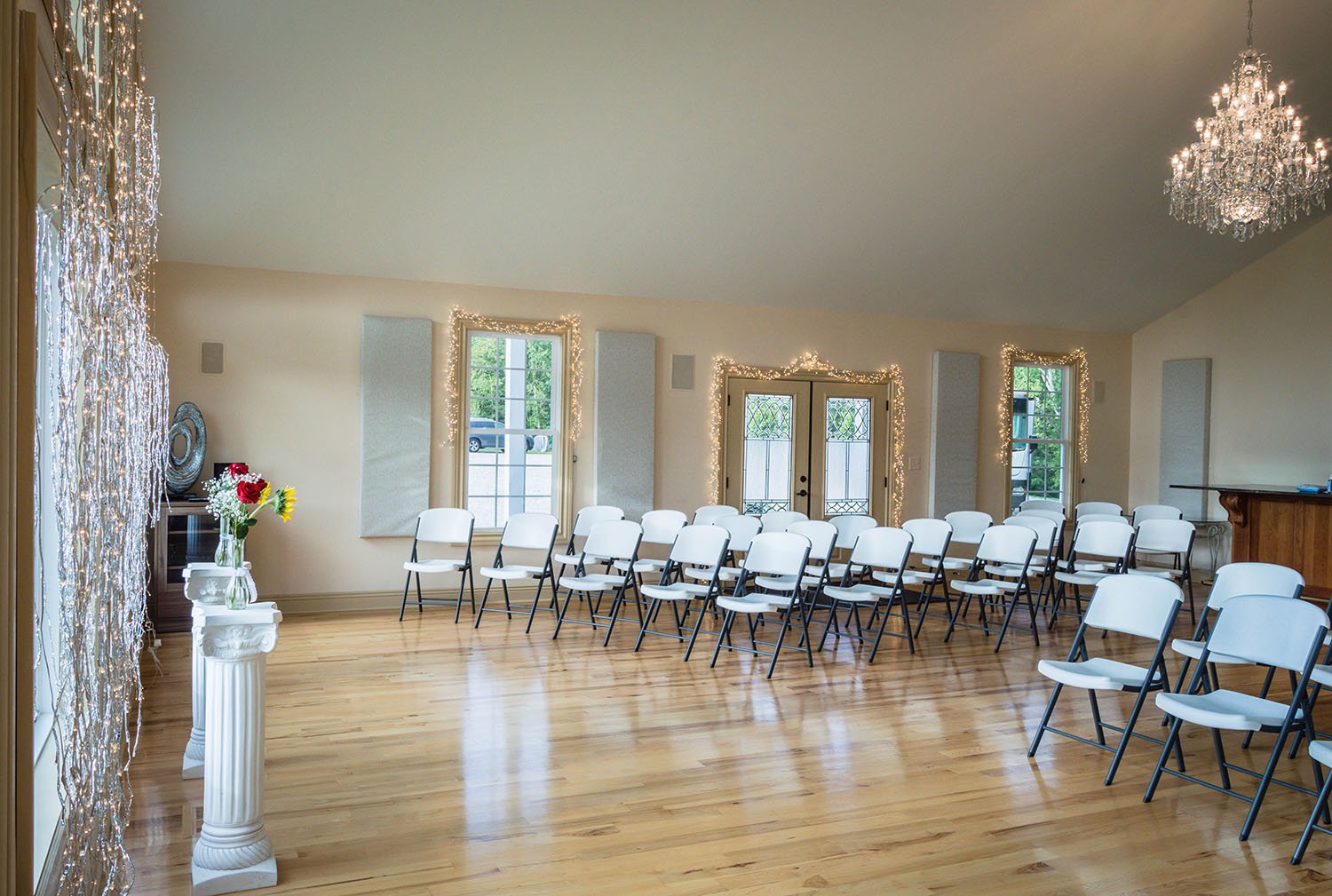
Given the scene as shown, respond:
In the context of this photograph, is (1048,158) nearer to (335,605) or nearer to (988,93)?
(988,93)

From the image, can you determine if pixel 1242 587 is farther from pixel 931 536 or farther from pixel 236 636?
pixel 236 636

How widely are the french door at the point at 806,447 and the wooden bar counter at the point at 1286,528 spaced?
312 cm

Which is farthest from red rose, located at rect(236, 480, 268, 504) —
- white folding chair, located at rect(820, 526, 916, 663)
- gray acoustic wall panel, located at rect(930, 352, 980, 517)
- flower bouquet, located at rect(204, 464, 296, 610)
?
gray acoustic wall panel, located at rect(930, 352, 980, 517)

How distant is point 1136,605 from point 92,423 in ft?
13.7

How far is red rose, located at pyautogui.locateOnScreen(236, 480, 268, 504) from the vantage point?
4215 mm

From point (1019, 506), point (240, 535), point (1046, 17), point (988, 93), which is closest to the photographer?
point (240, 535)

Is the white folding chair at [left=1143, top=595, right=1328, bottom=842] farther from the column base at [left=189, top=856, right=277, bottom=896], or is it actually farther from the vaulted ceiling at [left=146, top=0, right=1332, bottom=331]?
the vaulted ceiling at [left=146, top=0, right=1332, bottom=331]

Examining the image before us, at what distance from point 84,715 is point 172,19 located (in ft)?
14.4

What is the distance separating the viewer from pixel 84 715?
2.38 metres

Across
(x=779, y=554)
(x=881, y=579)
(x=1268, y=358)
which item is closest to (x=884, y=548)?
(x=881, y=579)

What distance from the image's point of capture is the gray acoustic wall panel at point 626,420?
29.7 feet

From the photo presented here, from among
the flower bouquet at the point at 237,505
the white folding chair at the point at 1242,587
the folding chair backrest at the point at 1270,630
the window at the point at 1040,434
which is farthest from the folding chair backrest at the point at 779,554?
the window at the point at 1040,434

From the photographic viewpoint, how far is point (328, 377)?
8180 mm

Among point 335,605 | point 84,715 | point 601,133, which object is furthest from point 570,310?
point 84,715
